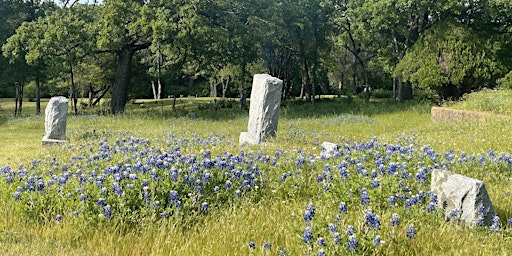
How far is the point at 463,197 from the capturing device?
4.36m

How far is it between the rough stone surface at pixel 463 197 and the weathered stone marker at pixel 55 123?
1036cm

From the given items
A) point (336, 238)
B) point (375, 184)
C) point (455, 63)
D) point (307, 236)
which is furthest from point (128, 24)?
point (336, 238)

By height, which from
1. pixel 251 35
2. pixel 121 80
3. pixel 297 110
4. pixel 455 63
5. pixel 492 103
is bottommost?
pixel 297 110

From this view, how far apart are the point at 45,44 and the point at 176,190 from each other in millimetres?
18845

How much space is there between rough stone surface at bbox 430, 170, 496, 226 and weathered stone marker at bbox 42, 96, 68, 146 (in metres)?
10.4

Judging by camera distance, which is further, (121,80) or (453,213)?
(121,80)

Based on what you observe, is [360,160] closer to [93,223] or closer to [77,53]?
[93,223]

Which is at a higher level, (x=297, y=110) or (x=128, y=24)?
(x=128, y=24)

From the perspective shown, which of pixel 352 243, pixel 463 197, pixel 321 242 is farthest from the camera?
pixel 463 197

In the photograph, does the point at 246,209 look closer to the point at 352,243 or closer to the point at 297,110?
the point at 352,243

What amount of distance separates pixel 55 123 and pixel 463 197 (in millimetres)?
10932

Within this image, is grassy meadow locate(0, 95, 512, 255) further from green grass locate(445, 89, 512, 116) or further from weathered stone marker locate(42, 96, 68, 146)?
green grass locate(445, 89, 512, 116)

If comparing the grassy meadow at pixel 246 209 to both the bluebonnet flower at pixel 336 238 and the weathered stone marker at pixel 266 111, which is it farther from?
the weathered stone marker at pixel 266 111

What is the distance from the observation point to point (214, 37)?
2164 centimetres
